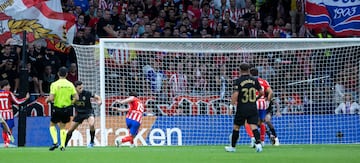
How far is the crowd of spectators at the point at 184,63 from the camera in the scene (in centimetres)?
2542

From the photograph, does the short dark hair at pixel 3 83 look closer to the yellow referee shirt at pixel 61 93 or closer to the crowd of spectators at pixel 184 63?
the crowd of spectators at pixel 184 63

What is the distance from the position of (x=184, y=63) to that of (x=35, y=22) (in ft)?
14.3

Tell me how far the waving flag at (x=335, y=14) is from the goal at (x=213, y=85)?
7.16ft

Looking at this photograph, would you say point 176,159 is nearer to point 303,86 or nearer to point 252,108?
point 252,108

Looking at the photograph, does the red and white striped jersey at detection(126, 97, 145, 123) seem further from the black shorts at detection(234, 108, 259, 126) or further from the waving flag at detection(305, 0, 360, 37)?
the waving flag at detection(305, 0, 360, 37)

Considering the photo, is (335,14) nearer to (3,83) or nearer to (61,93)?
(3,83)

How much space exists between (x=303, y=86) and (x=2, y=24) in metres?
8.68

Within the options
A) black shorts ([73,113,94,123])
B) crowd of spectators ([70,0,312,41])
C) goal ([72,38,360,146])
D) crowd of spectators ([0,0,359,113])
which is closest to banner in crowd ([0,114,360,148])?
goal ([72,38,360,146])

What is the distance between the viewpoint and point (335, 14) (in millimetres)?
27875

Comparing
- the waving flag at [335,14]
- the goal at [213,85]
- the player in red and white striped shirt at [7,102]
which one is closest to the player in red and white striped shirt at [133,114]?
the goal at [213,85]

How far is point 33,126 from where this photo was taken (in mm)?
25609

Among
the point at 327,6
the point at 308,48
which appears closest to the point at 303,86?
the point at 308,48

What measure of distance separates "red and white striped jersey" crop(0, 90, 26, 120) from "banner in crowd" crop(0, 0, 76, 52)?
147 cm

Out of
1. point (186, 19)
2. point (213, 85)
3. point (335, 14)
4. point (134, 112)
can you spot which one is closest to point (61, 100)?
point (134, 112)
